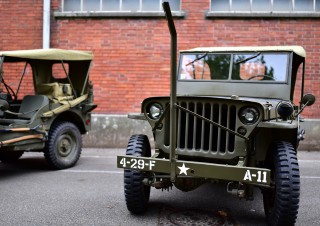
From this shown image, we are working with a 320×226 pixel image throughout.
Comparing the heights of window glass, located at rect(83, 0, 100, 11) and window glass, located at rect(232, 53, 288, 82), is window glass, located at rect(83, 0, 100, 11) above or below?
above

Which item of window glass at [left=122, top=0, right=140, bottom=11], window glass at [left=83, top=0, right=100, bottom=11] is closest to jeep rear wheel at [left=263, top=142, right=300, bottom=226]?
window glass at [left=122, top=0, right=140, bottom=11]

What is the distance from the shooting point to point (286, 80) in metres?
4.81

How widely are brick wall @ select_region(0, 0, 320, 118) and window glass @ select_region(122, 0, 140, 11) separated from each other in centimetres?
31

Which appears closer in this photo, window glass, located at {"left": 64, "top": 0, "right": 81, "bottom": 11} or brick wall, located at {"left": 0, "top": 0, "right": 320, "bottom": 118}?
brick wall, located at {"left": 0, "top": 0, "right": 320, "bottom": 118}

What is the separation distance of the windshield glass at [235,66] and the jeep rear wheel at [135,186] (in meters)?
1.47

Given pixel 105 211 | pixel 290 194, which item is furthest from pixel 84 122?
pixel 290 194

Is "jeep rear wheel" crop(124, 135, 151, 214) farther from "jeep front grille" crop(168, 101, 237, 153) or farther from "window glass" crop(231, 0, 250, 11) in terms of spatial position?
"window glass" crop(231, 0, 250, 11)

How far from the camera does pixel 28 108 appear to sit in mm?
6578

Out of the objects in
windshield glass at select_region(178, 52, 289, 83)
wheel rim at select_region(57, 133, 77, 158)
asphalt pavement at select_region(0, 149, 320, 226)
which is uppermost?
windshield glass at select_region(178, 52, 289, 83)

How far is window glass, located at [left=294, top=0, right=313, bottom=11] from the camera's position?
9.15 metres

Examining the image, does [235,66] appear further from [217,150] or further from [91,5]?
[91,5]

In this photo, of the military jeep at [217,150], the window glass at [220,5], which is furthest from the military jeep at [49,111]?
the window glass at [220,5]

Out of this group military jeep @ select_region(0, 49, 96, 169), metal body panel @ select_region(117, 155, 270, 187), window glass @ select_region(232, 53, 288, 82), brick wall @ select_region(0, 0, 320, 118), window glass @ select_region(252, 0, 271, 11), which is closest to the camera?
metal body panel @ select_region(117, 155, 270, 187)

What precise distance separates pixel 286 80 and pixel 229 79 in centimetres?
71
